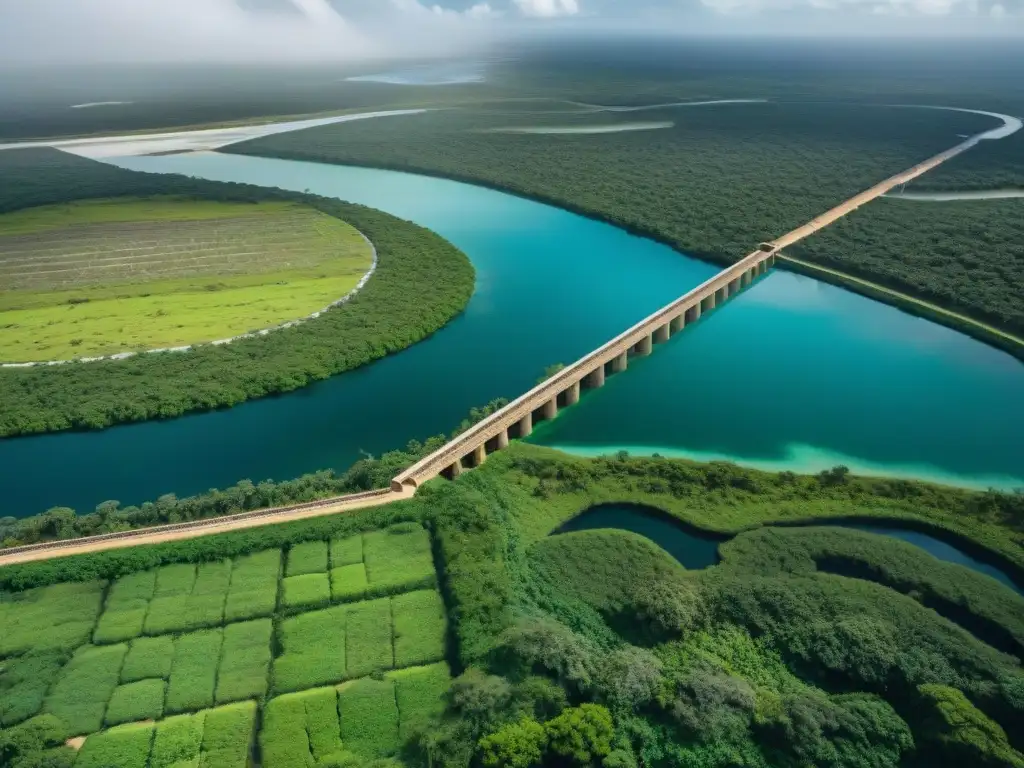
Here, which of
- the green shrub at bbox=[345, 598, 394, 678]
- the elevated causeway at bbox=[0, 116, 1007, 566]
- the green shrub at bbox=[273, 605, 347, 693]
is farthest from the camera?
the elevated causeway at bbox=[0, 116, 1007, 566]

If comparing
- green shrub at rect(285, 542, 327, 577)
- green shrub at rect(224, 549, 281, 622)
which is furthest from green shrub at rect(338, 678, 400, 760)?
green shrub at rect(285, 542, 327, 577)

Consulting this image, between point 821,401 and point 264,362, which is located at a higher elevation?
Result: point 264,362

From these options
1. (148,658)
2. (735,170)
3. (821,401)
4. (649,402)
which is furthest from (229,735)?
(735,170)

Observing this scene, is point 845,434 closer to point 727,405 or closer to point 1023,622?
point 727,405

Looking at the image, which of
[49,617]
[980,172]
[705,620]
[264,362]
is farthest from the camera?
[980,172]

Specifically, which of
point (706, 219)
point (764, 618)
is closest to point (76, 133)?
point (706, 219)

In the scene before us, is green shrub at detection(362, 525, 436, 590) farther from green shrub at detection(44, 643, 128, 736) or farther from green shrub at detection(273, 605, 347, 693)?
green shrub at detection(44, 643, 128, 736)

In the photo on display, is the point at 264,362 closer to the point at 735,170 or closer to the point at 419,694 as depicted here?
the point at 419,694

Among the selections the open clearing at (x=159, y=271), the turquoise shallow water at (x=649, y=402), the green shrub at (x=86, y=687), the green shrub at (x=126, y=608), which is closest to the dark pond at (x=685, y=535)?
the turquoise shallow water at (x=649, y=402)
